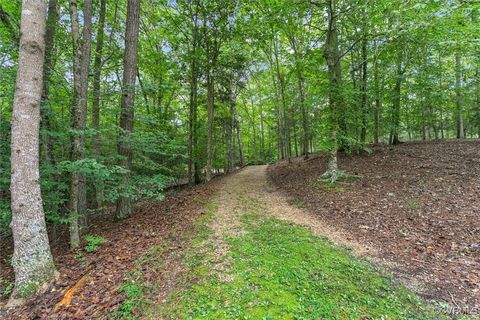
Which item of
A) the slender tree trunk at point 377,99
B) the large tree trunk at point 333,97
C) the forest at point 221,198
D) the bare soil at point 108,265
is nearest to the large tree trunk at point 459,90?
the forest at point 221,198

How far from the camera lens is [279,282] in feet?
11.2

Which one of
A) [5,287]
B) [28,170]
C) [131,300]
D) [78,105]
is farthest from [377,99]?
[5,287]

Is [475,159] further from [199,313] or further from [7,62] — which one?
[7,62]

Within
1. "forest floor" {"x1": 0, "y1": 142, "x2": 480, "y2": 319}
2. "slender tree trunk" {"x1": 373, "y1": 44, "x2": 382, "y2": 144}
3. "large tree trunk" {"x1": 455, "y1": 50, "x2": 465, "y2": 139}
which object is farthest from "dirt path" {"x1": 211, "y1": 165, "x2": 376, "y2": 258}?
"large tree trunk" {"x1": 455, "y1": 50, "x2": 465, "y2": 139}

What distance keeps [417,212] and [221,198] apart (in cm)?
562

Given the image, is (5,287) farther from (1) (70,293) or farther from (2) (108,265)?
(2) (108,265)

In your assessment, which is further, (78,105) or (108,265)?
(78,105)

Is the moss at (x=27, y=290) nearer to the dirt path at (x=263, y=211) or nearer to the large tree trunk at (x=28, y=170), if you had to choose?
the large tree trunk at (x=28, y=170)

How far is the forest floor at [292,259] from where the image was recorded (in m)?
3.03

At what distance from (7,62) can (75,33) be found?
143 centimetres

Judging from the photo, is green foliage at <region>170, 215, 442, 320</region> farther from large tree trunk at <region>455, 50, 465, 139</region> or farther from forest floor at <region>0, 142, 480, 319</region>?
large tree trunk at <region>455, 50, 465, 139</region>

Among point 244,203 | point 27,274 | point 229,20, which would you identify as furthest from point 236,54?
point 27,274

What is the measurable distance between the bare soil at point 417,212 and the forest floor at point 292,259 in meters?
0.03

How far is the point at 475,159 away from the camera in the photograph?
8.16 m
